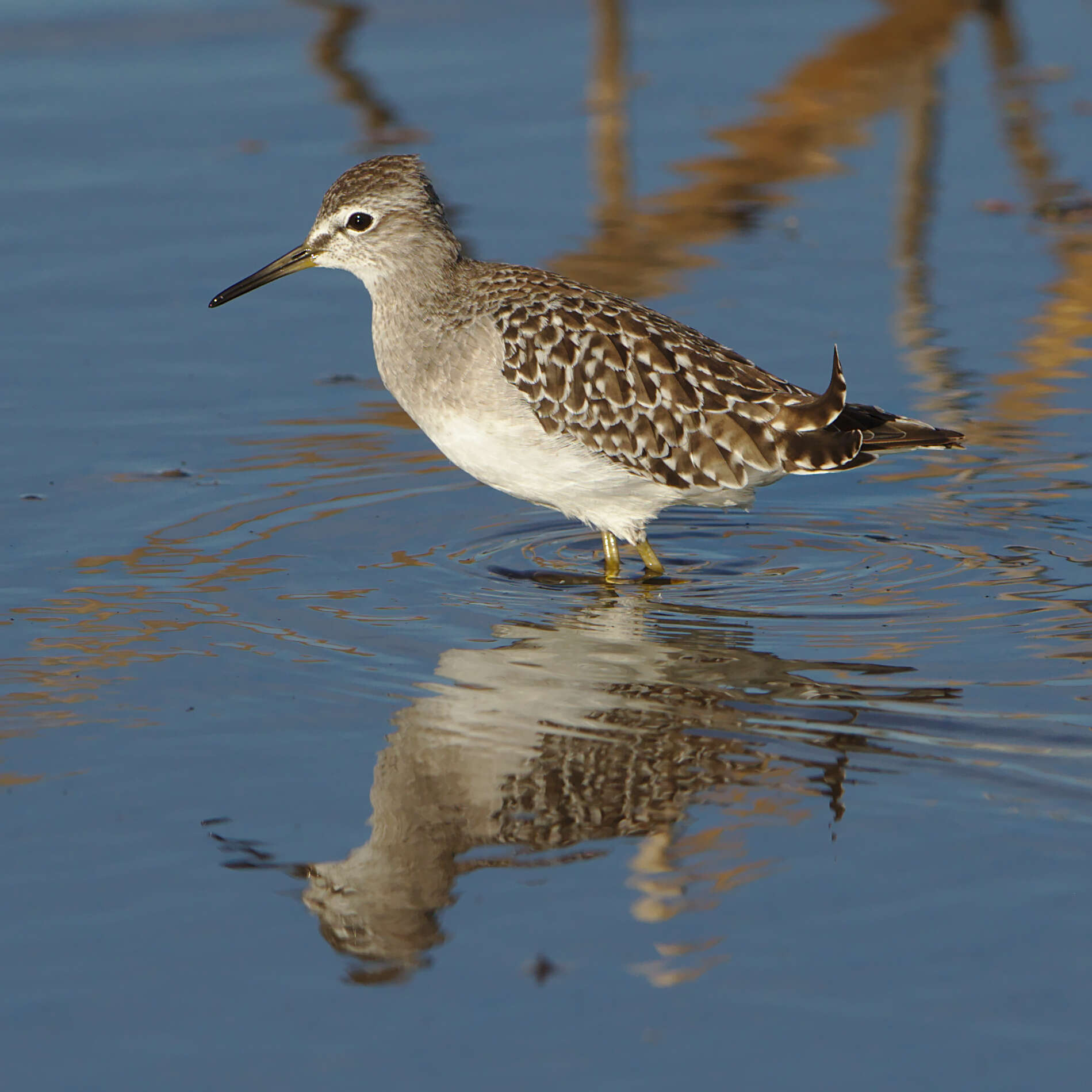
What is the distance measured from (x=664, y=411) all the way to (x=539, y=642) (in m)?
1.58

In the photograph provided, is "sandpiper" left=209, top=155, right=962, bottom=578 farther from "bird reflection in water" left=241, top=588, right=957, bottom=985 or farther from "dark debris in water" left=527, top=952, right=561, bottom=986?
"dark debris in water" left=527, top=952, right=561, bottom=986

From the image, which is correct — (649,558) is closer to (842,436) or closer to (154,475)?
(842,436)

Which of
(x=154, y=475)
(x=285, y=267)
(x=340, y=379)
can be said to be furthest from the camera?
(x=340, y=379)

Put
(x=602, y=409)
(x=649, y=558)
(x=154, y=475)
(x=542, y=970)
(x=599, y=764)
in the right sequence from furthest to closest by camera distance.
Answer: (x=154, y=475) < (x=649, y=558) < (x=602, y=409) < (x=599, y=764) < (x=542, y=970)

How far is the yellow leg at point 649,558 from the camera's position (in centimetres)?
967

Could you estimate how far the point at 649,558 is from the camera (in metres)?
9.70

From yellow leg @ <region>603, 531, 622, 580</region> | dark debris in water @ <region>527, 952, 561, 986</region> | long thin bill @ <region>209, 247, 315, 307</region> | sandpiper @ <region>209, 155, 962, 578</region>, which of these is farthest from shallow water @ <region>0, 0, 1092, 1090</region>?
long thin bill @ <region>209, 247, 315, 307</region>

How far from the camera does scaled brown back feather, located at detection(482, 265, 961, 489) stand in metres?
9.38

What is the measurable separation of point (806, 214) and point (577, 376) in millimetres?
6339

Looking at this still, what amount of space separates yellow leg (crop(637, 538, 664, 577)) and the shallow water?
0.25ft

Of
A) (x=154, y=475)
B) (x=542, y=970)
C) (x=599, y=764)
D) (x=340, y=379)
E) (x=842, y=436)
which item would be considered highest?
(x=340, y=379)

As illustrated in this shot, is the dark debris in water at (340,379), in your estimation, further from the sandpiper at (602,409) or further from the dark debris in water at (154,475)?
the sandpiper at (602,409)

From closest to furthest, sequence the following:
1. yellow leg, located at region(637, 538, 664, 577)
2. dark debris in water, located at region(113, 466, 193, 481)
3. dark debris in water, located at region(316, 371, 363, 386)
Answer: yellow leg, located at region(637, 538, 664, 577)
dark debris in water, located at region(113, 466, 193, 481)
dark debris in water, located at region(316, 371, 363, 386)

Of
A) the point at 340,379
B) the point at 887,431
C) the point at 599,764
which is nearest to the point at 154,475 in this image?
the point at 340,379
